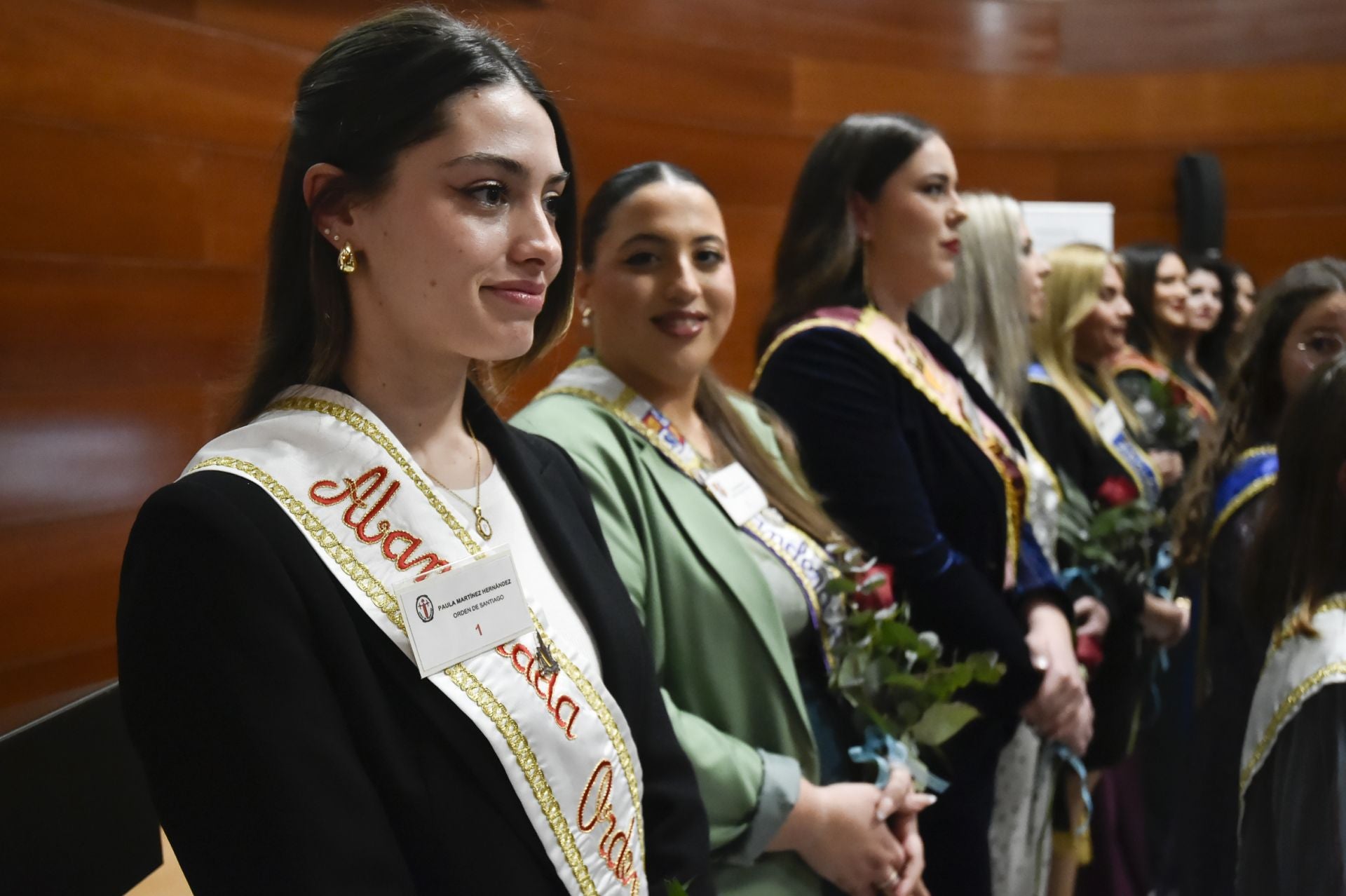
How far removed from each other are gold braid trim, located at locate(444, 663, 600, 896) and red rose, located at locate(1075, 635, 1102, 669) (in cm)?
165

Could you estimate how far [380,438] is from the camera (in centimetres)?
114

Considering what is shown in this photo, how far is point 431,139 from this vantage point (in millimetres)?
1112

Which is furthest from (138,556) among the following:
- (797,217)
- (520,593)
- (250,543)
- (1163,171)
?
(1163,171)

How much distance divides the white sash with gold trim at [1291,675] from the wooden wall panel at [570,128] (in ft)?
4.42

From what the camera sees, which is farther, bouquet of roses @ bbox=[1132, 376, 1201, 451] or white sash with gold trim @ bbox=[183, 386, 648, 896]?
bouquet of roses @ bbox=[1132, 376, 1201, 451]

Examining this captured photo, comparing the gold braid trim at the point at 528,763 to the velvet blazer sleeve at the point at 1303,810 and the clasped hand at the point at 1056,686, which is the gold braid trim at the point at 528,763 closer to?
the velvet blazer sleeve at the point at 1303,810

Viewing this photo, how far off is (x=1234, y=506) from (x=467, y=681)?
1912mm

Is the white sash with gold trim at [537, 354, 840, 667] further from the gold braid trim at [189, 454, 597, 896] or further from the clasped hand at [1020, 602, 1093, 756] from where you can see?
the gold braid trim at [189, 454, 597, 896]

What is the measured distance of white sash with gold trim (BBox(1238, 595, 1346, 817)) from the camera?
5.54 ft

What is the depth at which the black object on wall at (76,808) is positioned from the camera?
1484 millimetres

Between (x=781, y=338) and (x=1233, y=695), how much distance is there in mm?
1190

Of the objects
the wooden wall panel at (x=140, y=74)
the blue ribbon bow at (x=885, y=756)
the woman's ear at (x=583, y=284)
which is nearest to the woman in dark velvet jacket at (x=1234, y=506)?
the blue ribbon bow at (x=885, y=756)

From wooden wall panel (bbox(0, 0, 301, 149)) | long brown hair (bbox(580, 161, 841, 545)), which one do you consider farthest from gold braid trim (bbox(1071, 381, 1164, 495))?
wooden wall panel (bbox(0, 0, 301, 149))

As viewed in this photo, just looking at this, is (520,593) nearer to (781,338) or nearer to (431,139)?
(431,139)
